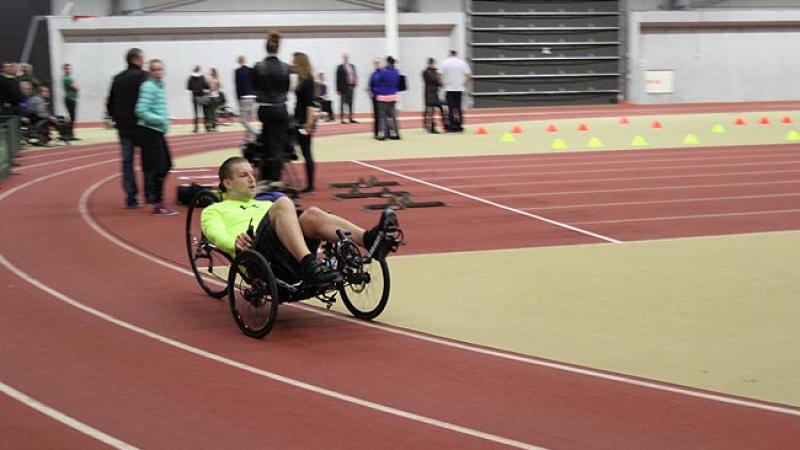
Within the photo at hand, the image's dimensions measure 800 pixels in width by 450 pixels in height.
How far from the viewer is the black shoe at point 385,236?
732 centimetres

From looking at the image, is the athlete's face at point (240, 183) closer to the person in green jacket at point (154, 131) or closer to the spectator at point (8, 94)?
the person in green jacket at point (154, 131)

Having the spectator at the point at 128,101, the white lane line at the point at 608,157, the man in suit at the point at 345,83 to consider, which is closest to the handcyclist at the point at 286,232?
the spectator at the point at 128,101

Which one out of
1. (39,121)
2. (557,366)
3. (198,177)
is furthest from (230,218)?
(39,121)

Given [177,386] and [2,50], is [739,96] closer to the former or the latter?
[2,50]

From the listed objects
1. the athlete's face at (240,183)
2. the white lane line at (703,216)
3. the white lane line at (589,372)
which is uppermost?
the athlete's face at (240,183)

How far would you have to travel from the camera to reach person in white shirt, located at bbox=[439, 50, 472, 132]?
87.7 ft

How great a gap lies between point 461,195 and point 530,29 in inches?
1169

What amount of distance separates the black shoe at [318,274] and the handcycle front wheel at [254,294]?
23 cm

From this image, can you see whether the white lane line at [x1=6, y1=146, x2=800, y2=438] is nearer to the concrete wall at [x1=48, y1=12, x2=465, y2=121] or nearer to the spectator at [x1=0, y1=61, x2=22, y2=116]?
the spectator at [x1=0, y1=61, x2=22, y2=116]

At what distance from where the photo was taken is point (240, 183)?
26.3 ft

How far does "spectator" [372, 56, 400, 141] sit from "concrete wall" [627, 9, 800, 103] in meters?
21.5

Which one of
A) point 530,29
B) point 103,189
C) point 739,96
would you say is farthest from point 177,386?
point 739,96

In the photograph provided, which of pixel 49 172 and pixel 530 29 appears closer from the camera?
pixel 49 172

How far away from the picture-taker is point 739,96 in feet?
152
